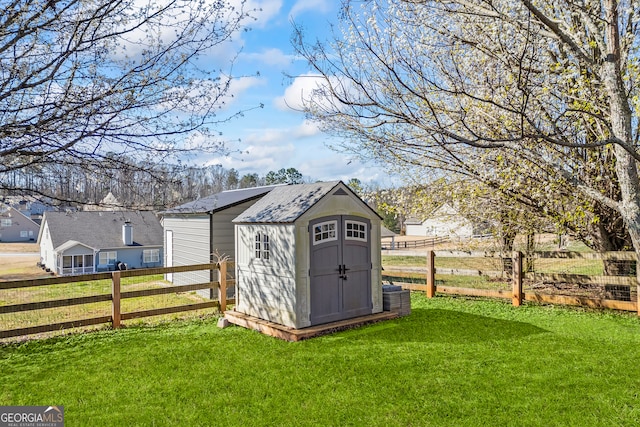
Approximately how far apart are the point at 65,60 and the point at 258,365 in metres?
3.82

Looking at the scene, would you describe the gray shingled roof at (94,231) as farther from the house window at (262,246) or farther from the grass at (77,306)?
the house window at (262,246)

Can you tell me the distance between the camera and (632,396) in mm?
4109

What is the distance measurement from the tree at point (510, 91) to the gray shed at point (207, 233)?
4656mm

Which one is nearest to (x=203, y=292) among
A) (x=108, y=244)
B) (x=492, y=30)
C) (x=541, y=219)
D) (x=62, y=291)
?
(x=62, y=291)

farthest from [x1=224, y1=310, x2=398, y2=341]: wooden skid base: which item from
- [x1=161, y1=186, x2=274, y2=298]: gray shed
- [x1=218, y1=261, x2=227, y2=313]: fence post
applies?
[x1=161, y1=186, x2=274, y2=298]: gray shed

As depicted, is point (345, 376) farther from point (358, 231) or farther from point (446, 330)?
point (358, 231)

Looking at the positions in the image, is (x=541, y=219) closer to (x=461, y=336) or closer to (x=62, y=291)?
(x=461, y=336)

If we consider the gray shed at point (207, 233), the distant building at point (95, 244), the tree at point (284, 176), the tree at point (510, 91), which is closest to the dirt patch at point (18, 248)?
the distant building at point (95, 244)

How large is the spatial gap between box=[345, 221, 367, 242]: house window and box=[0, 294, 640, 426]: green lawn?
1.55m

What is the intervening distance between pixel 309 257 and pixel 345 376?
2.24 m

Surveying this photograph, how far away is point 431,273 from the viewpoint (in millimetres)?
9703

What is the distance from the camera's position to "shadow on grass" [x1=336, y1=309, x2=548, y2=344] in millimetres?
6180

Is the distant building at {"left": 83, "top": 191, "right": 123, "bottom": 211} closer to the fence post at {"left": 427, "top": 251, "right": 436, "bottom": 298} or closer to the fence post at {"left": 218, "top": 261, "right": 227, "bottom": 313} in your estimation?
the fence post at {"left": 218, "top": 261, "right": 227, "bottom": 313}

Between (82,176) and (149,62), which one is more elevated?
(149,62)
